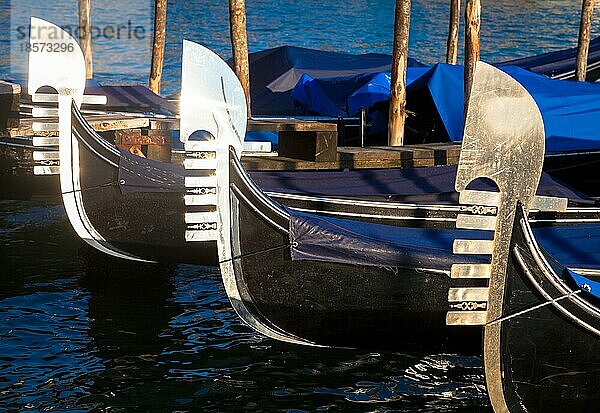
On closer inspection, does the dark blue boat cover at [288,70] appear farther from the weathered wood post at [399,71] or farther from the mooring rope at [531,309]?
the mooring rope at [531,309]

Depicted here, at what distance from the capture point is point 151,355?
6.84m

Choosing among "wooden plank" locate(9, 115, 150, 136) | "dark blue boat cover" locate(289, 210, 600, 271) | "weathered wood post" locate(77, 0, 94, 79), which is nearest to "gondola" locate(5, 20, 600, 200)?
"wooden plank" locate(9, 115, 150, 136)

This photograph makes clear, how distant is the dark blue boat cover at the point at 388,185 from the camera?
7.60m

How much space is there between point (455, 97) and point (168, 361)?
16.7ft

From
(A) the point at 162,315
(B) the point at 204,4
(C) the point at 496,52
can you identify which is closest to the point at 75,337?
(A) the point at 162,315

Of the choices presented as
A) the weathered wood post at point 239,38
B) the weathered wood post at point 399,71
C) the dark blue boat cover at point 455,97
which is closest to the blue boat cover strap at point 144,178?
the weathered wood post at point 239,38

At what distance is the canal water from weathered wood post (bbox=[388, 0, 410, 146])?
245 cm

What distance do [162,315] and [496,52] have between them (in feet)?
88.3

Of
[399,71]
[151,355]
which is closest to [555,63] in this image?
[399,71]

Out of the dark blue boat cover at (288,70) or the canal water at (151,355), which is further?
the dark blue boat cover at (288,70)

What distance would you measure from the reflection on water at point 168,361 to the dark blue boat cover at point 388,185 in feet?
3.18

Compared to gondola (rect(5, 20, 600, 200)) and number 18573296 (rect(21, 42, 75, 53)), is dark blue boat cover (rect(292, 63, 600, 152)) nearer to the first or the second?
gondola (rect(5, 20, 600, 200))

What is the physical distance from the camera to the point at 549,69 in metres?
13.5

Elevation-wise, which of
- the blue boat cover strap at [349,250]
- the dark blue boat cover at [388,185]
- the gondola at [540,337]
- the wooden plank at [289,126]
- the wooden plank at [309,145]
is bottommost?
the gondola at [540,337]
